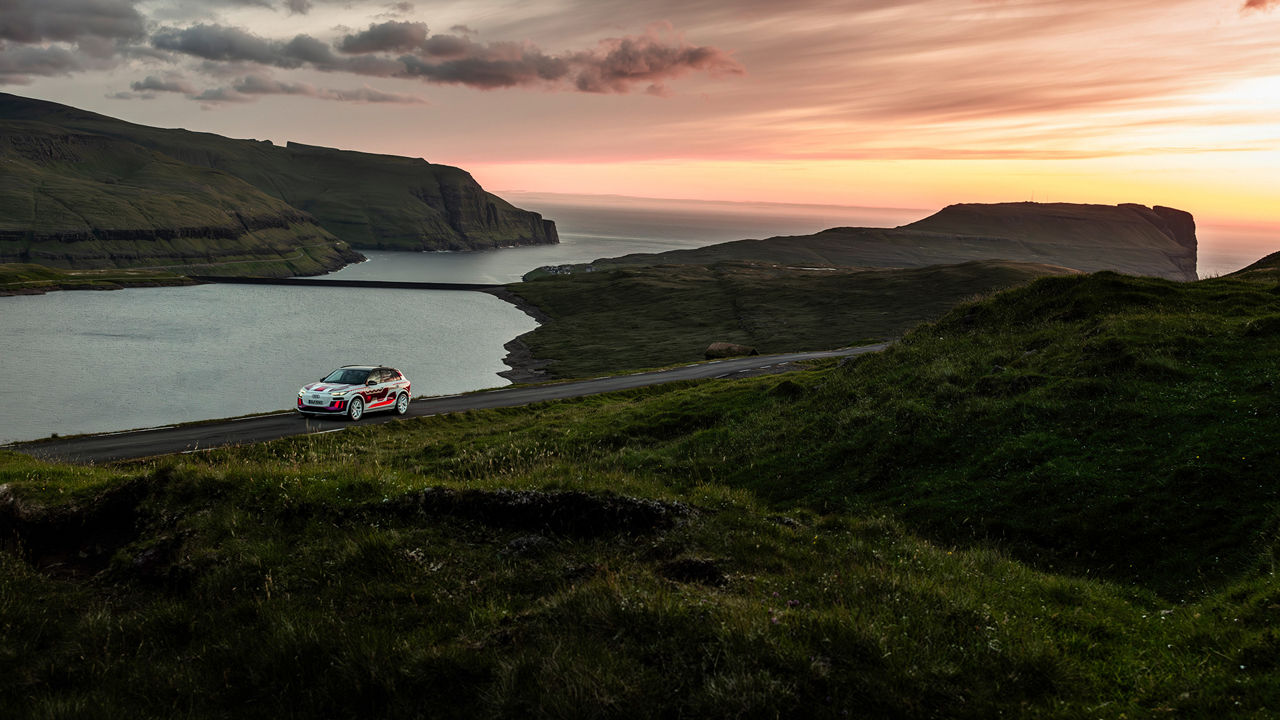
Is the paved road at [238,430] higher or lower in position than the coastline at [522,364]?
higher

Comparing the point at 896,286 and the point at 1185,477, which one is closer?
the point at 1185,477

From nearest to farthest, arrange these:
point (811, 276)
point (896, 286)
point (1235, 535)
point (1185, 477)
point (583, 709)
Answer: point (583, 709) < point (1235, 535) < point (1185, 477) < point (896, 286) < point (811, 276)

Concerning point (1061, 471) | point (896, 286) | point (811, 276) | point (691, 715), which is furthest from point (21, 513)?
point (811, 276)

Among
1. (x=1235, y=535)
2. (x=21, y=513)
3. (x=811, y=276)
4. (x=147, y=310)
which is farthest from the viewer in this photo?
(x=811, y=276)

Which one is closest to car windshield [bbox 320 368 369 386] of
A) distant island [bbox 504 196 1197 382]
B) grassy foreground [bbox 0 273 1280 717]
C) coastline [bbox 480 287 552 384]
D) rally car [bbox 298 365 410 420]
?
rally car [bbox 298 365 410 420]

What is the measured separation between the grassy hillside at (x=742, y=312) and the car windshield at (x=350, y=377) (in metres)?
54.7

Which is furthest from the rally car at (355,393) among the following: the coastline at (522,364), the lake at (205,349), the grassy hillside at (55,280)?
the grassy hillside at (55,280)

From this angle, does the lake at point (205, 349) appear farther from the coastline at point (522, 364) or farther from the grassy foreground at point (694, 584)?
the grassy foreground at point (694, 584)

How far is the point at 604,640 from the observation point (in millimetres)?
7164

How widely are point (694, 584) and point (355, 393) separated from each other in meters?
35.5

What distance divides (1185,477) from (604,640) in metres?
13.1

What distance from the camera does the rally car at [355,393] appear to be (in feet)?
128

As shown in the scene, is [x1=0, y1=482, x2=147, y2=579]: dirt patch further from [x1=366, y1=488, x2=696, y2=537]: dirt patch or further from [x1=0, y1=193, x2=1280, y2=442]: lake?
[x1=0, y1=193, x2=1280, y2=442]: lake

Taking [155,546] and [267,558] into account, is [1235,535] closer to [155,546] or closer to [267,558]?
[267,558]
